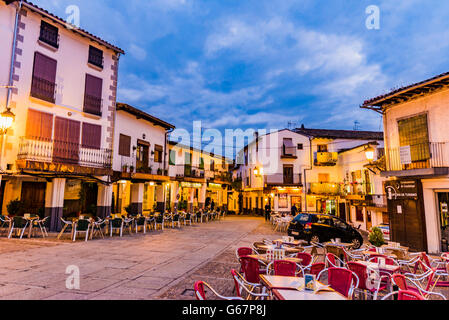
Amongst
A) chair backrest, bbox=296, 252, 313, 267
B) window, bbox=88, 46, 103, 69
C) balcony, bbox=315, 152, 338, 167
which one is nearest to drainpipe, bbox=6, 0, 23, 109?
window, bbox=88, 46, 103, 69

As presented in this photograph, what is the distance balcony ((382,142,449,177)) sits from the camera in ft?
36.6

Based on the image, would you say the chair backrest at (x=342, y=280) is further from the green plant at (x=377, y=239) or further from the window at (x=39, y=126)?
the window at (x=39, y=126)

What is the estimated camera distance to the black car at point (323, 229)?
12.9m

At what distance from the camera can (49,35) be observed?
1459 cm

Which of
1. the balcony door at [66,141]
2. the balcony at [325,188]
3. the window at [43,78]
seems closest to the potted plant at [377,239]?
the balcony door at [66,141]

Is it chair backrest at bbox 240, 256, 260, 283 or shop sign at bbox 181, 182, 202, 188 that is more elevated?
shop sign at bbox 181, 182, 202, 188

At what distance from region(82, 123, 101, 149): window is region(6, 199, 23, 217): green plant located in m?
5.22

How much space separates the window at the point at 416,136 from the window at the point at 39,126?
1786 centimetres

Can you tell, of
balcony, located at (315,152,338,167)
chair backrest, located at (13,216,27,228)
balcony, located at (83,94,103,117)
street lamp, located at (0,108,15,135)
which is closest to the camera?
street lamp, located at (0,108,15,135)

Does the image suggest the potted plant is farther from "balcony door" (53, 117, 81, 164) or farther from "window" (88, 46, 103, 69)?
"window" (88, 46, 103, 69)

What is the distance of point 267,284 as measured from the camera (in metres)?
4.49

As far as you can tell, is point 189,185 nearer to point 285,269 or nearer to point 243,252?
point 243,252

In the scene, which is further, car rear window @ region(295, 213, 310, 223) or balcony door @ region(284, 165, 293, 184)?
balcony door @ region(284, 165, 293, 184)

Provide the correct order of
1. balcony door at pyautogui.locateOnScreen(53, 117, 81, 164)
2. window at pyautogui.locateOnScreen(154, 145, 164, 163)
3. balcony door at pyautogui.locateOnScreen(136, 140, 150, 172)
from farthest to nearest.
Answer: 1. window at pyautogui.locateOnScreen(154, 145, 164, 163)
2. balcony door at pyautogui.locateOnScreen(136, 140, 150, 172)
3. balcony door at pyautogui.locateOnScreen(53, 117, 81, 164)
